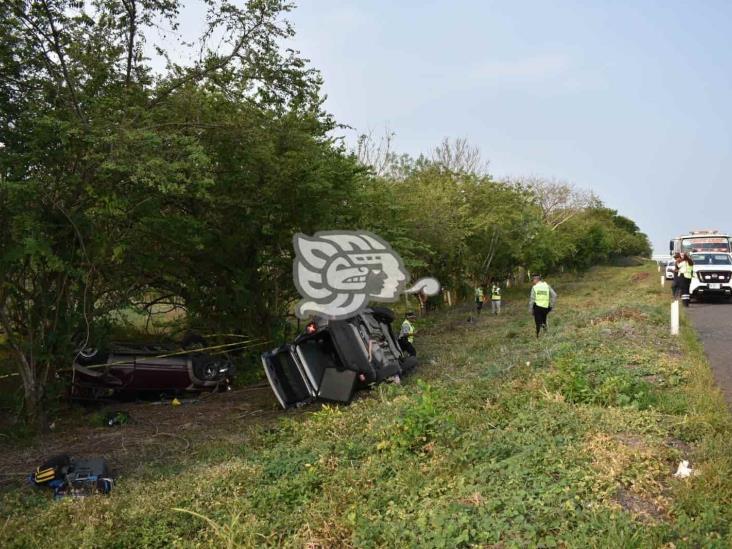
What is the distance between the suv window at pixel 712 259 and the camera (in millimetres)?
18094

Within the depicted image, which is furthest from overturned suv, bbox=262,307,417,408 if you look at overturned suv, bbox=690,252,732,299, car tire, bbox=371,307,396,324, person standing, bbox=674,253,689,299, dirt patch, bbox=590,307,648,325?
overturned suv, bbox=690,252,732,299

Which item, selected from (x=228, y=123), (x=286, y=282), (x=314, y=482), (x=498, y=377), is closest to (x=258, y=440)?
(x=314, y=482)

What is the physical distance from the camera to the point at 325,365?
9266 millimetres

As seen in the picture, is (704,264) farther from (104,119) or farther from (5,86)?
(5,86)

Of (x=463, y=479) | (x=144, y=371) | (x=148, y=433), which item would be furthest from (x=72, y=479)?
(x=144, y=371)

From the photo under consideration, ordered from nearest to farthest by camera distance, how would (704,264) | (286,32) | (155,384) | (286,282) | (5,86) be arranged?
(5,86), (286,32), (155,384), (286,282), (704,264)

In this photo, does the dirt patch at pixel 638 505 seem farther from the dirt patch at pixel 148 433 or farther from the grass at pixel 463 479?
the dirt patch at pixel 148 433

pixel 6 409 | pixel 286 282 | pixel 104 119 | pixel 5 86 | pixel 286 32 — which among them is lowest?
pixel 6 409

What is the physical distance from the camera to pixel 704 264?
1817 cm

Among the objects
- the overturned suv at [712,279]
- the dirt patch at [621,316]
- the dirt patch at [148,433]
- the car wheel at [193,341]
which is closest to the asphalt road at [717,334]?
the overturned suv at [712,279]

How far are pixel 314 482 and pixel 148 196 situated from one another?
6.47 meters

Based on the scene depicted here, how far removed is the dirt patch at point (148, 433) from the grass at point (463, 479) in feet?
2.35
